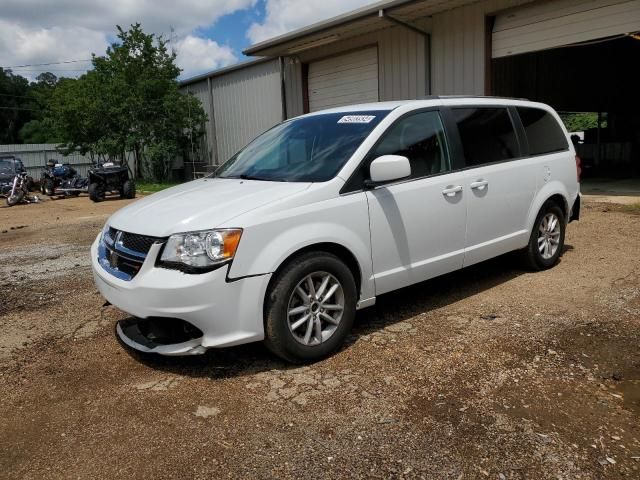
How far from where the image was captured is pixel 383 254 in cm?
403

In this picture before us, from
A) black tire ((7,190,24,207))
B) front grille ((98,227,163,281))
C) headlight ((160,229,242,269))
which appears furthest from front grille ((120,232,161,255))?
black tire ((7,190,24,207))

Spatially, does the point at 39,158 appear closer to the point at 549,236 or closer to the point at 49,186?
the point at 49,186

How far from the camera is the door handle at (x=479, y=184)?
183 inches

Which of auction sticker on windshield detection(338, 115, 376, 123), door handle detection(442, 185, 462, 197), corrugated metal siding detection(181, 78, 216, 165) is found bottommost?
door handle detection(442, 185, 462, 197)

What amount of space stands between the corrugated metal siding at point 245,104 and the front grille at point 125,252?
1418 cm

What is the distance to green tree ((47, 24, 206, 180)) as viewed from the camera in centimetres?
2103

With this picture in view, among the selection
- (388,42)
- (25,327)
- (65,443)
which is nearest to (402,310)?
(65,443)

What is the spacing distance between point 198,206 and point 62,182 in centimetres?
1716

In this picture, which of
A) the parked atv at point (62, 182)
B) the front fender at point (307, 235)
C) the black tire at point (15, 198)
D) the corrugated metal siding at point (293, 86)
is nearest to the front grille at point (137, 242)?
the front fender at point (307, 235)

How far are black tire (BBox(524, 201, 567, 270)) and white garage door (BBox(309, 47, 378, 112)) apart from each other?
923 cm

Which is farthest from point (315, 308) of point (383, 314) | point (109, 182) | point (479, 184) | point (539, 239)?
point (109, 182)

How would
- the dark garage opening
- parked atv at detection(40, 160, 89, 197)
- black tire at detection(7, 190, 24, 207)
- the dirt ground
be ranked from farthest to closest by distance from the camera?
parked atv at detection(40, 160, 89, 197) → the dark garage opening → black tire at detection(7, 190, 24, 207) → the dirt ground

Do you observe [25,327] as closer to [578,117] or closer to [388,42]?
[388,42]

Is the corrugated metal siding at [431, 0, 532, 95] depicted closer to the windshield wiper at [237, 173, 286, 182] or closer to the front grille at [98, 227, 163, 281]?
the windshield wiper at [237, 173, 286, 182]
